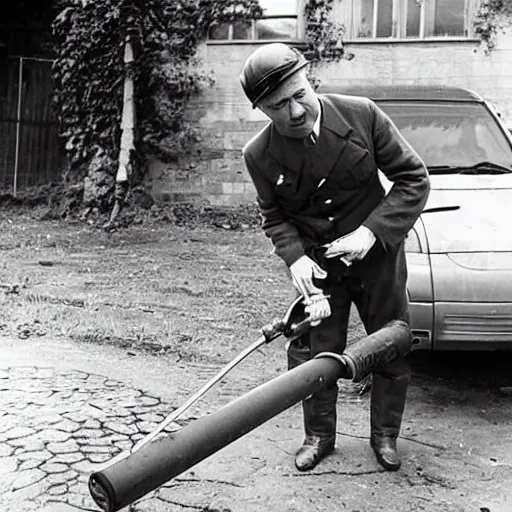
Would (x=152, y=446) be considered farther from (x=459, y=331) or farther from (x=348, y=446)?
(x=459, y=331)

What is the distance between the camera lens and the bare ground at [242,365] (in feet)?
10.8

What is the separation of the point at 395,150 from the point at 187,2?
9601 millimetres

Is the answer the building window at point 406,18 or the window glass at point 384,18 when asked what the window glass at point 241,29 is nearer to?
the building window at point 406,18

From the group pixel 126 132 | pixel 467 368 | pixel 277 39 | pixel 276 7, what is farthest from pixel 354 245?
pixel 276 7

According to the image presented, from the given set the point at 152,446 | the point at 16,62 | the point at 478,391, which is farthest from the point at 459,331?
the point at 16,62

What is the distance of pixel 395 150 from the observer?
10.8 ft

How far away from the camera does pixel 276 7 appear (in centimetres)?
1215

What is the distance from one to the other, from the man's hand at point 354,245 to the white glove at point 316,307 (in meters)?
0.20

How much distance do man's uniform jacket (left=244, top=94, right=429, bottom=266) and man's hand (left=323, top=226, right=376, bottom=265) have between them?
0.04 m

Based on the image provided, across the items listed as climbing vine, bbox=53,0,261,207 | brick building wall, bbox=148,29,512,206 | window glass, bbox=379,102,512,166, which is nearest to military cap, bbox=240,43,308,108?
window glass, bbox=379,102,512,166

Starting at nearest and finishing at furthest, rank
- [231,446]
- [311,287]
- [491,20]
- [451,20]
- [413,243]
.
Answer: [311,287] < [231,446] < [413,243] < [491,20] < [451,20]

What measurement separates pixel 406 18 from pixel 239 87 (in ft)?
9.20

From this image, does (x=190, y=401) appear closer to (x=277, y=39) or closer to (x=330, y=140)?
(x=330, y=140)

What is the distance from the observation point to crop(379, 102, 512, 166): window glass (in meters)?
5.28
